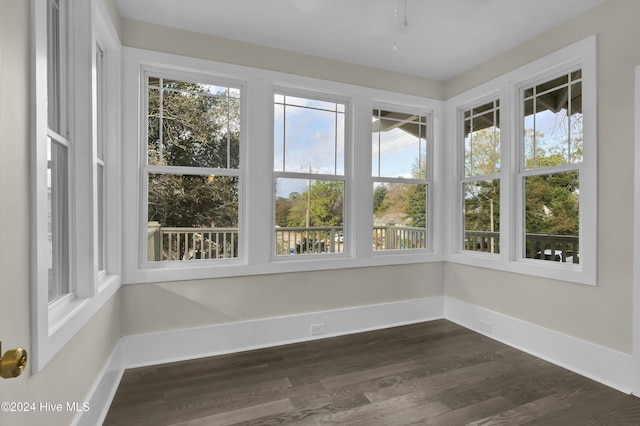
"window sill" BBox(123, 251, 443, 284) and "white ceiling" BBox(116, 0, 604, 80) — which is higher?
"white ceiling" BBox(116, 0, 604, 80)

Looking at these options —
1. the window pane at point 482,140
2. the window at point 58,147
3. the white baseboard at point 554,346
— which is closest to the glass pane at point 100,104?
the window at point 58,147

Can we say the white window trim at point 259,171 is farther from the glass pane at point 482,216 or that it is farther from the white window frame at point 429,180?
the glass pane at point 482,216

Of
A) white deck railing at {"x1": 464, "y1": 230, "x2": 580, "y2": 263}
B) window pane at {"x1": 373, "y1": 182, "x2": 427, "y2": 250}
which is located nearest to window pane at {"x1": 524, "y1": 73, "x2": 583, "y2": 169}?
white deck railing at {"x1": 464, "y1": 230, "x2": 580, "y2": 263}

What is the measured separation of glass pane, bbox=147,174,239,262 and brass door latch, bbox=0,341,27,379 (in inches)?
89.9

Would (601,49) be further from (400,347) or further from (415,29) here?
(400,347)

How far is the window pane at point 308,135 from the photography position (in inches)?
132

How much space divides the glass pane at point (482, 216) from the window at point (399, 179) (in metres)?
0.46

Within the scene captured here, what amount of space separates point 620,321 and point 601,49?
200 cm

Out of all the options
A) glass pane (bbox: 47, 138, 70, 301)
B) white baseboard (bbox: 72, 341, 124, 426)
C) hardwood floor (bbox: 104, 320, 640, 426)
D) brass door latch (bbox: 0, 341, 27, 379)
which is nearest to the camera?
brass door latch (bbox: 0, 341, 27, 379)

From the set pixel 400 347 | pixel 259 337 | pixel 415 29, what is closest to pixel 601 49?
pixel 415 29

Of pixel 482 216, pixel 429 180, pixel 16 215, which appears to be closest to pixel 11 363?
pixel 16 215

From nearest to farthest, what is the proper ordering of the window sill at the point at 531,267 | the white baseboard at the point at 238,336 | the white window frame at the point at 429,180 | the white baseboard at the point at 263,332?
1. the white baseboard at the point at 238,336
2. the window sill at the point at 531,267
3. the white baseboard at the point at 263,332
4. the white window frame at the point at 429,180

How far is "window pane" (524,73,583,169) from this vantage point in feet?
9.29

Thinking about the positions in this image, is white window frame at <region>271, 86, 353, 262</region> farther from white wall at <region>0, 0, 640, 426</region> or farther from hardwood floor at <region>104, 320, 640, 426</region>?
hardwood floor at <region>104, 320, 640, 426</region>
